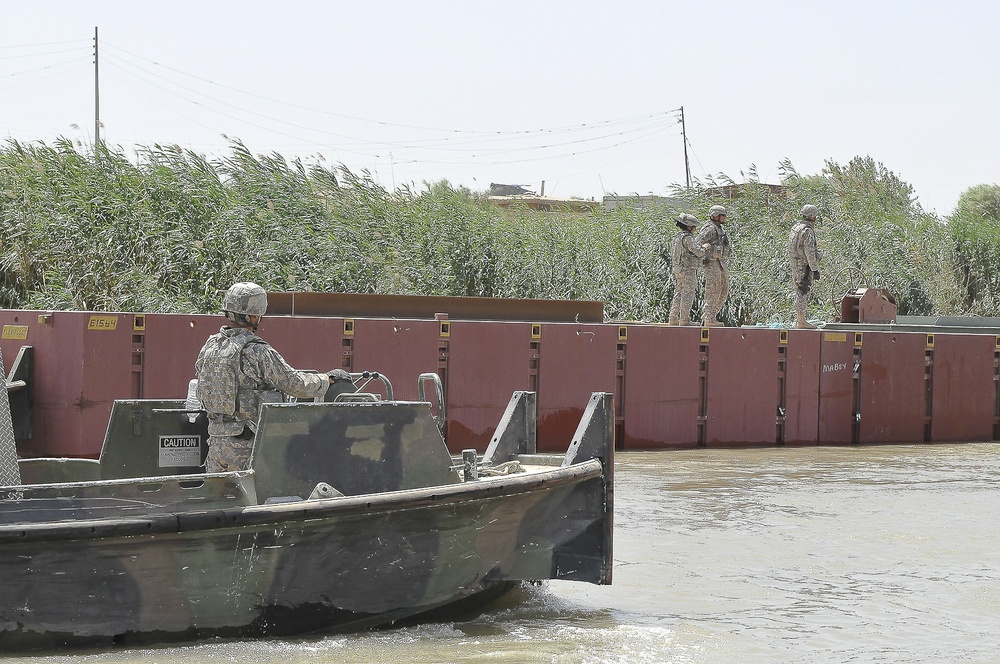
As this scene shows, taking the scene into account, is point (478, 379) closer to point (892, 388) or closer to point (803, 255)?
point (892, 388)

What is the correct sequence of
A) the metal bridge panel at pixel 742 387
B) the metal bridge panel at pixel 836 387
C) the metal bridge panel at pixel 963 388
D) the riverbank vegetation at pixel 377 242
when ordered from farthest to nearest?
1. the riverbank vegetation at pixel 377 242
2. the metal bridge panel at pixel 963 388
3. the metal bridge panel at pixel 836 387
4. the metal bridge panel at pixel 742 387

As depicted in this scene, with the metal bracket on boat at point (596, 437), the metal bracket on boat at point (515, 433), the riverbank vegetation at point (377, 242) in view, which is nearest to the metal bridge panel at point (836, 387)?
the riverbank vegetation at point (377, 242)

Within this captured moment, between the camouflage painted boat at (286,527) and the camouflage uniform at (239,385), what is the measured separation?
0.37 metres

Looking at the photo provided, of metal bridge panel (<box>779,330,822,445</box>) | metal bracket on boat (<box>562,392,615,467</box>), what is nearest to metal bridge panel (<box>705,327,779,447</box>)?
metal bridge panel (<box>779,330,822,445</box>)

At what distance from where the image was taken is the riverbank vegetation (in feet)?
62.6

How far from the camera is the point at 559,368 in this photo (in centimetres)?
1374

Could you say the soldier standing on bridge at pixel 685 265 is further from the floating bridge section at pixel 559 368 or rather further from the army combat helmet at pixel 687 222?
Answer: the floating bridge section at pixel 559 368

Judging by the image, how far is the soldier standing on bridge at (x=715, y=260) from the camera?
54.7 ft

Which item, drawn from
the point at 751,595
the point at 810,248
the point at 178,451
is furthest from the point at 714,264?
the point at 178,451

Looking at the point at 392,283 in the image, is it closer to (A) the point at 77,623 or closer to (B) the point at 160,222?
(B) the point at 160,222

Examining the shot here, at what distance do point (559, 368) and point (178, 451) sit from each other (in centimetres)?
725

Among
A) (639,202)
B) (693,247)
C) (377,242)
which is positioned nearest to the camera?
(693,247)

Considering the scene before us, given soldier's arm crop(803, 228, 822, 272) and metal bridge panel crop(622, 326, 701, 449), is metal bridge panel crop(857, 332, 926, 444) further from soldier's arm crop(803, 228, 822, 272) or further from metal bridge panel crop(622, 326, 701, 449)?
metal bridge panel crop(622, 326, 701, 449)

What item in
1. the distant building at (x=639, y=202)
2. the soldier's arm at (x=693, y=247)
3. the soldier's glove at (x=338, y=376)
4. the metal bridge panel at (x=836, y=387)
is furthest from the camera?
the distant building at (x=639, y=202)
